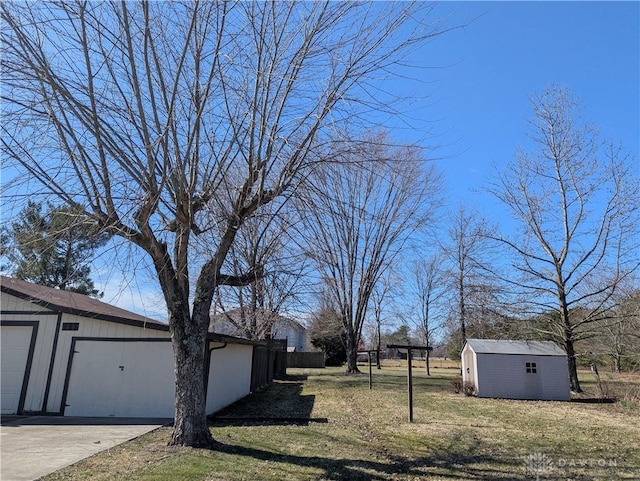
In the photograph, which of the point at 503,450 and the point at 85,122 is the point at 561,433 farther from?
the point at 85,122

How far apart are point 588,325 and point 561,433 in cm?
1225

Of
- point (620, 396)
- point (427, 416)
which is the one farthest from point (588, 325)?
point (427, 416)

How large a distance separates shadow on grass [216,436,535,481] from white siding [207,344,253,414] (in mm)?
5125

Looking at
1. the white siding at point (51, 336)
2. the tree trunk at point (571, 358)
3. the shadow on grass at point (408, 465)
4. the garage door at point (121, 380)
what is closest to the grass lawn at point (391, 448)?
the shadow on grass at point (408, 465)

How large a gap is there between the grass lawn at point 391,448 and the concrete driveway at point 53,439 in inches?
15.3

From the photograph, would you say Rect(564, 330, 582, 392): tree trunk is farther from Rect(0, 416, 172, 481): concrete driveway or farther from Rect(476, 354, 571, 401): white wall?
Rect(0, 416, 172, 481): concrete driveway

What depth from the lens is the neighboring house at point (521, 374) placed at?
53.4 ft

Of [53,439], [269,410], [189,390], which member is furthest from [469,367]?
[53,439]

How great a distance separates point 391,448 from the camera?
7.18 meters

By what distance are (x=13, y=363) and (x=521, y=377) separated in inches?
642

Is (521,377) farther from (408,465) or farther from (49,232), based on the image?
(49,232)

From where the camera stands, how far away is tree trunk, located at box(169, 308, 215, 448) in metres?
6.47

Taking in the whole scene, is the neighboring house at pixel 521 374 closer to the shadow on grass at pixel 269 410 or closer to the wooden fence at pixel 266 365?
the shadow on grass at pixel 269 410

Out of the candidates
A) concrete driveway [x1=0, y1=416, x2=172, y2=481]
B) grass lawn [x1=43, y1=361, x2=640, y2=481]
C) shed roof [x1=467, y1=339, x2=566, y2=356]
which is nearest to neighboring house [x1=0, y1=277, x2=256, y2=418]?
concrete driveway [x1=0, y1=416, x2=172, y2=481]
